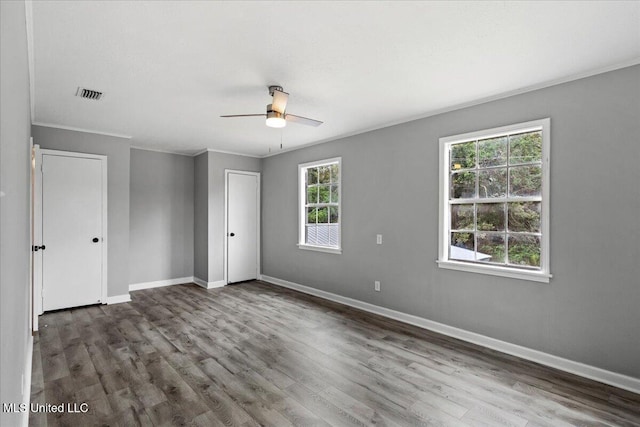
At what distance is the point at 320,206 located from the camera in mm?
5496

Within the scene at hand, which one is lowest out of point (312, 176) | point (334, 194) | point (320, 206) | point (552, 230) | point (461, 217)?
point (552, 230)

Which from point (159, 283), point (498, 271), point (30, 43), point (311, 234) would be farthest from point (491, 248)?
point (159, 283)

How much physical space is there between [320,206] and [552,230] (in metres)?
3.28

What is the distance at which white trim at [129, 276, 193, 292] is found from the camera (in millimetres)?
5739

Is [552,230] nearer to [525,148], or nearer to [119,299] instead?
[525,148]

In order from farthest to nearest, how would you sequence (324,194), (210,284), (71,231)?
(210,284) < (324,194) < (71,231)

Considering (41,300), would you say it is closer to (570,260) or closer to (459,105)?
(459,105)

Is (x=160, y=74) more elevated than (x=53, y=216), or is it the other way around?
(x=160, y=74)

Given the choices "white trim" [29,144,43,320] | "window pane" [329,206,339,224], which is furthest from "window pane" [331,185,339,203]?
"white trim" [29,144,43,320]

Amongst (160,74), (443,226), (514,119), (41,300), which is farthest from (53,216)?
(514,119)

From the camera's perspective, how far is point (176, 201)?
20.5ft

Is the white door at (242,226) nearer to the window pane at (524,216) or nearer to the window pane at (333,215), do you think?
the window pane at (333,215)

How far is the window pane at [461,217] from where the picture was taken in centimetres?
363

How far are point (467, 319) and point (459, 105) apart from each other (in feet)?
7.60
